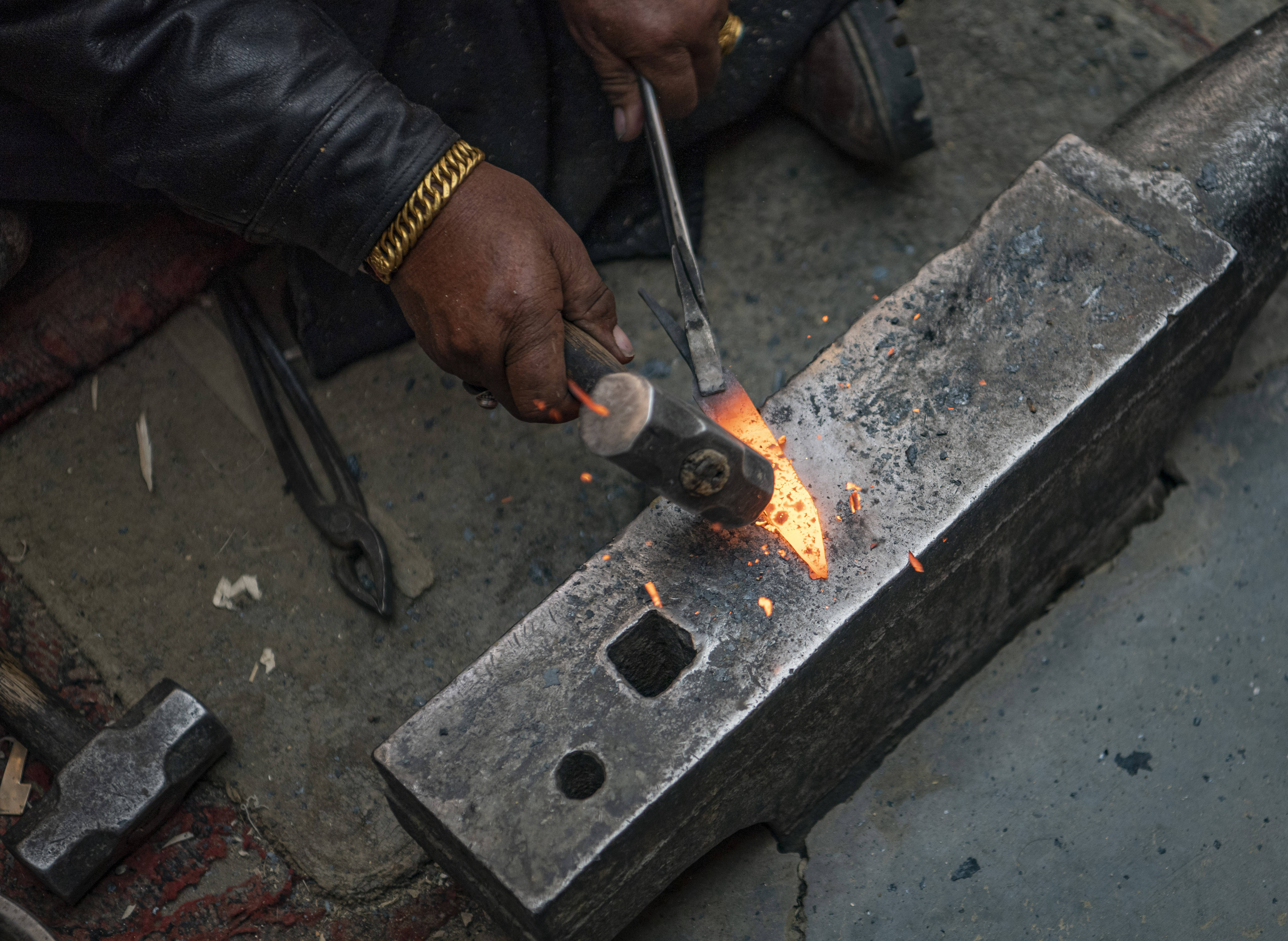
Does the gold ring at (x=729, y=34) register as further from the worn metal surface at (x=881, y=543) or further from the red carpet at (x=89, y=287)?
the red carpet at (x=89, y=287)

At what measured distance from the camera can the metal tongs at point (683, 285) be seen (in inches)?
70.7

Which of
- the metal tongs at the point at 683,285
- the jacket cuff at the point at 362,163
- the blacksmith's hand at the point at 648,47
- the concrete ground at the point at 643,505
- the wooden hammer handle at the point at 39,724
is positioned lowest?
the concrete ground at the point at 643,505

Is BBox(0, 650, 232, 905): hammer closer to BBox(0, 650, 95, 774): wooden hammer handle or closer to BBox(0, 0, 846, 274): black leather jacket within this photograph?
BBox(0, 650, 95, 774): wooden hammer handle

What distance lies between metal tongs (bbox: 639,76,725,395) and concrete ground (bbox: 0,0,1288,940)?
0.69 m

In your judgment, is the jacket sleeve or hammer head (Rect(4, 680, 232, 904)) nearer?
the jacket sleeve

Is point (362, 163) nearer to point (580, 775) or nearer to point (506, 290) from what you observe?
point (506, 290)

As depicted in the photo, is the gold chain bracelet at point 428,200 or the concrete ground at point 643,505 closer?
the gold chain bracelet at point 428,200

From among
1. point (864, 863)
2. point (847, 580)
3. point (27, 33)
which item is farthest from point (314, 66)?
point (864, 863)

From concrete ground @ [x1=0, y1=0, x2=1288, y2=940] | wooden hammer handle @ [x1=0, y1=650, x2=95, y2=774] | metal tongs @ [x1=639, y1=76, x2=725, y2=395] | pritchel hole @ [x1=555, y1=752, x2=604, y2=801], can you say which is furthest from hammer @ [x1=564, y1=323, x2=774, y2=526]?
wooden hammer handle @ [x1=0, y1=650, x2=95, y2=774]

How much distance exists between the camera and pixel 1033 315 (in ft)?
6.19

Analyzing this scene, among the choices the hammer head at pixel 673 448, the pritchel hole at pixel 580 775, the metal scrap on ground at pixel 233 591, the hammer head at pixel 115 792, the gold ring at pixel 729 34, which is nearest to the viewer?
the hammer head at pixel 673 448

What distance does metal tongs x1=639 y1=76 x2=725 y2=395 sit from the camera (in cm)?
179

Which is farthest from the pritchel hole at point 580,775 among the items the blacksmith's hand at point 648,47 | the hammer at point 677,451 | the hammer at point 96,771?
the blacksmith's hand at point 648,47

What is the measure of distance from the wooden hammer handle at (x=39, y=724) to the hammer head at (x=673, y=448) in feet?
4.76
